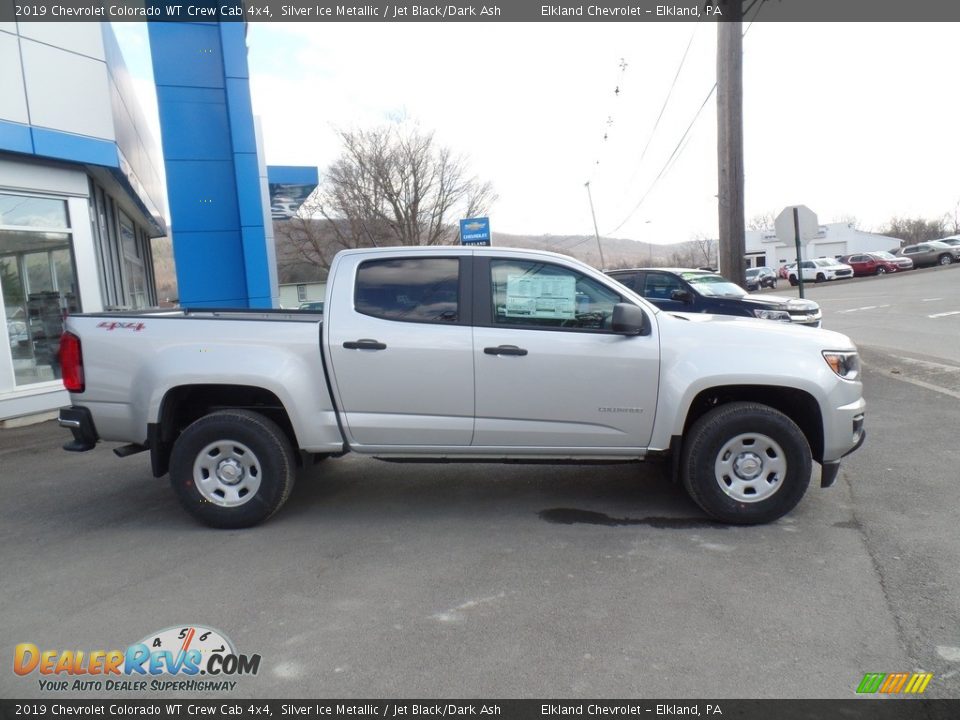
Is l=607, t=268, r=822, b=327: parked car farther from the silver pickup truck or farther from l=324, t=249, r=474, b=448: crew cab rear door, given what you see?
l=324, t=249, r=474, b=448: crew cab rear door

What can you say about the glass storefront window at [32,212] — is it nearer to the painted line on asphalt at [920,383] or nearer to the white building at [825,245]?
the painted line on asphalt at [920,383]

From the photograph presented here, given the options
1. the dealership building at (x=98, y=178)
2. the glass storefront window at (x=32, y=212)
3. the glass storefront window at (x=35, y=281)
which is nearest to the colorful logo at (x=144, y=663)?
the dealership building at (x=98, y=178)

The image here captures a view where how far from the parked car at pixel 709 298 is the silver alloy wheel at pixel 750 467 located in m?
6.87

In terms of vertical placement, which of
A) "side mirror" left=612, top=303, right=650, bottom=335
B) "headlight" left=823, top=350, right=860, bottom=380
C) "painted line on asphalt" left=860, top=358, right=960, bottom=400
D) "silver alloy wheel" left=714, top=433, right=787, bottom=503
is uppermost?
"side mirror" left=612, top=303, right=650, bottom=335

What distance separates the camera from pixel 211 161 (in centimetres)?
1195

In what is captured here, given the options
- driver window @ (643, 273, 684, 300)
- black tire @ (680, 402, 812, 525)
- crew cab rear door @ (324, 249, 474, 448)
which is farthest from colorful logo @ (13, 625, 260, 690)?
driver window @ (643, 273, 684, 300)

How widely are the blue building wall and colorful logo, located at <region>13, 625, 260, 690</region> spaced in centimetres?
955

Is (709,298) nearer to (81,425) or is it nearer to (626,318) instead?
(626,318)

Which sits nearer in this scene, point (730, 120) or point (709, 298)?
point (730, 120)

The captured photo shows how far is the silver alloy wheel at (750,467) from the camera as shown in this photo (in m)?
4.63

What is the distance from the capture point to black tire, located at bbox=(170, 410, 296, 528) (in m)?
4.76

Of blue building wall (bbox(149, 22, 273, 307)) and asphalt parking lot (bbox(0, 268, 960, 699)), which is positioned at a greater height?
blue building wall (bbox(149, 22, 273, 307))

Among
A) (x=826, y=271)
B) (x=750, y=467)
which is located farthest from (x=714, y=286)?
(x=826, y=271)

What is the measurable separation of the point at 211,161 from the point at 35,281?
3.50m
